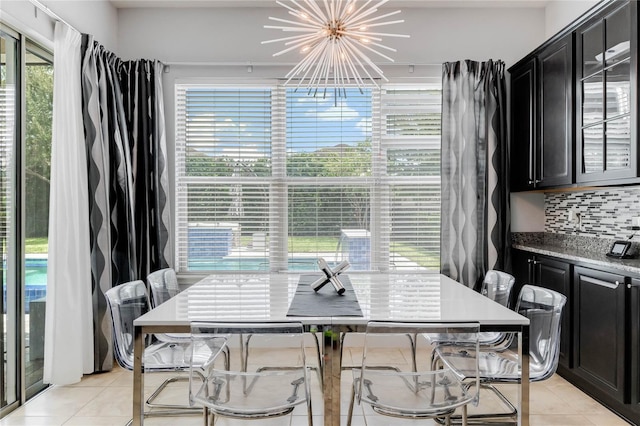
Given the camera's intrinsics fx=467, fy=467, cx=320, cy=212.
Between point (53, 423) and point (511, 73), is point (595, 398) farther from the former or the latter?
point (53, 423)

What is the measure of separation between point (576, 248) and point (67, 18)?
419 centimetres

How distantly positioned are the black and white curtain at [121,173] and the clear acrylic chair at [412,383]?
235 centimetres

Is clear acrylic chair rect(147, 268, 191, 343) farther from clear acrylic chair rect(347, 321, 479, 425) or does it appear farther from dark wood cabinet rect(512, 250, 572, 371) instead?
dark wood cabinet rect(512, 250, 572, 371)

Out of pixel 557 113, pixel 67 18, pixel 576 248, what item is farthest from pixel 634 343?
pixel 67 18

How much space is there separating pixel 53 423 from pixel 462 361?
231cm

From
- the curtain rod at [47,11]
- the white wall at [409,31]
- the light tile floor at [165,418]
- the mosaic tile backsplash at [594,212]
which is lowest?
the light tile floor at [165,418]

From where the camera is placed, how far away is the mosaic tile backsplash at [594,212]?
10.5 ft

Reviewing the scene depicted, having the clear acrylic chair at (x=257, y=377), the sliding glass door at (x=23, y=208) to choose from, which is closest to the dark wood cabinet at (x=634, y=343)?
the clear acrylic chair at (x=257, y=377)

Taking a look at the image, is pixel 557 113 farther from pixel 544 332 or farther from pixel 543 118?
pixel 544 332

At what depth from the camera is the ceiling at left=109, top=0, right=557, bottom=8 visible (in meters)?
4.02

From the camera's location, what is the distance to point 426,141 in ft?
13.8

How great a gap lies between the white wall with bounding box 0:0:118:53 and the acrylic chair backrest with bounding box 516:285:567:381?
332cm

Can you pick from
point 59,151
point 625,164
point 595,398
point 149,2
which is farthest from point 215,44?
point 595,398

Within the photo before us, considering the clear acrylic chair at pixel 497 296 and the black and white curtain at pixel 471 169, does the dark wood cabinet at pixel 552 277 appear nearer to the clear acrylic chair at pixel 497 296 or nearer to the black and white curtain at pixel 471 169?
the black and white curtain at pixel 471 169
